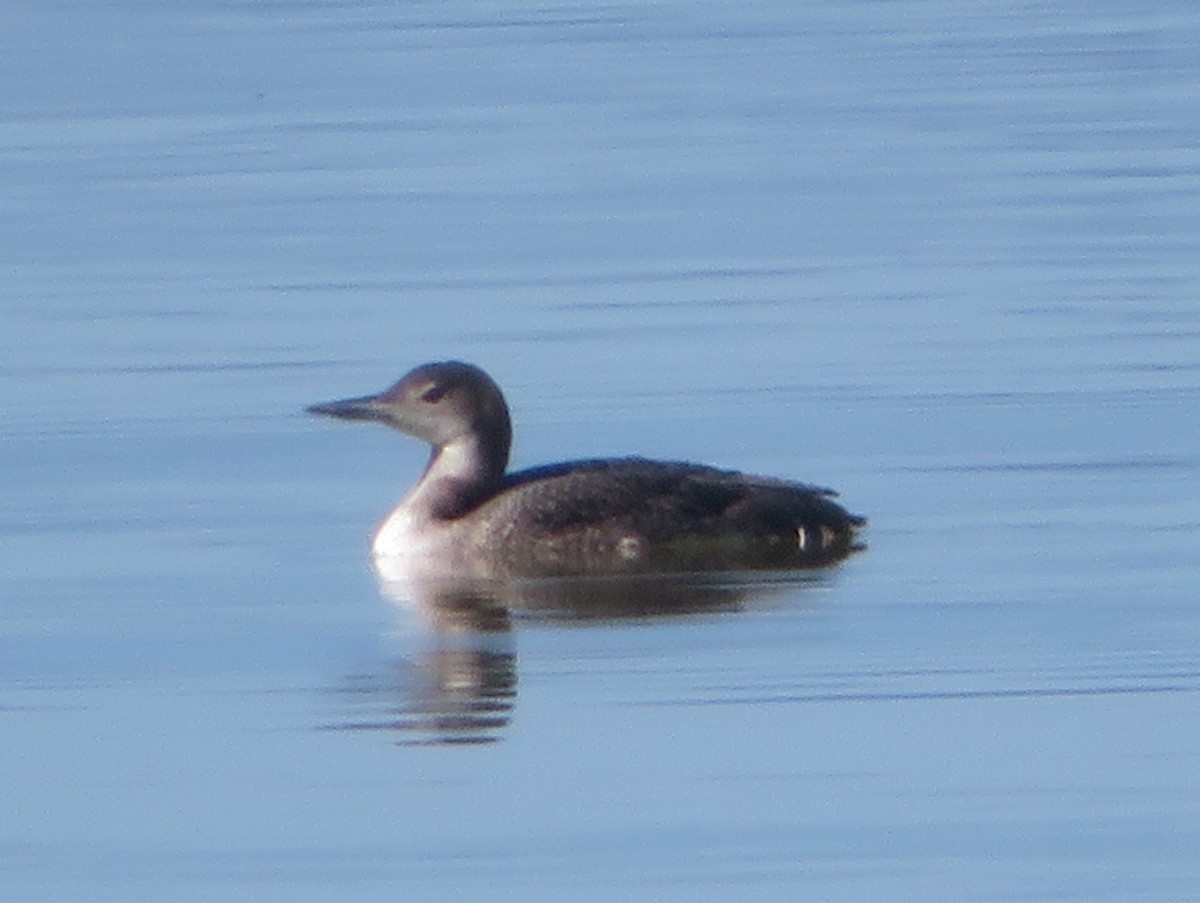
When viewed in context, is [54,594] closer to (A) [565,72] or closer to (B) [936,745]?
(B) [936,745]

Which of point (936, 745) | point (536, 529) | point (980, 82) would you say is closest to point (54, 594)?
point (536, 529)

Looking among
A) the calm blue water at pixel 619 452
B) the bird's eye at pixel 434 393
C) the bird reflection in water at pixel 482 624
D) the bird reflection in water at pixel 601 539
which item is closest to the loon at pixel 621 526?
the bird reflection in water at pixel 601 539

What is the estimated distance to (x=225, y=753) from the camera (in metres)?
8.52

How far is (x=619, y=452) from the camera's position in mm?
12625

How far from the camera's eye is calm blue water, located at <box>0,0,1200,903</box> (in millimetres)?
7805

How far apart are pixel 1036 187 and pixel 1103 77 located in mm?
5538

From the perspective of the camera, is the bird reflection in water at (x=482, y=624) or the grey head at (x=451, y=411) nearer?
the bird reflection in water at (x=482, y=624)

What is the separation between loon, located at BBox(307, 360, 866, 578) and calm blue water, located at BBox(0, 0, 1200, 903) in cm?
27

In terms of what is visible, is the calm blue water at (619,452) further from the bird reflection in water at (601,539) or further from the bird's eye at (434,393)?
the bird's eye at (434,393)

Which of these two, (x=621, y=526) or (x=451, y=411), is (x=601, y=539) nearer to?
(x=621, y=526)

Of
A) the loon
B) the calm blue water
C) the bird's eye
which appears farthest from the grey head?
the calm blue water

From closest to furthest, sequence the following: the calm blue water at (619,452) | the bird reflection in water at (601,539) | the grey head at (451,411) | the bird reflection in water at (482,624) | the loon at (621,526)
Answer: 1. the calm blue water at (619,452)
2. the bird reflection in water at (482,624)
3. the bird reflection in water at (601,539)
4. the loon at (621,526)
5. the grey head at (451,411)

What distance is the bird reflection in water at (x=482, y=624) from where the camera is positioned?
8812mm

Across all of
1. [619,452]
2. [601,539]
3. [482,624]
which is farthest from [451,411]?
[482,624]
